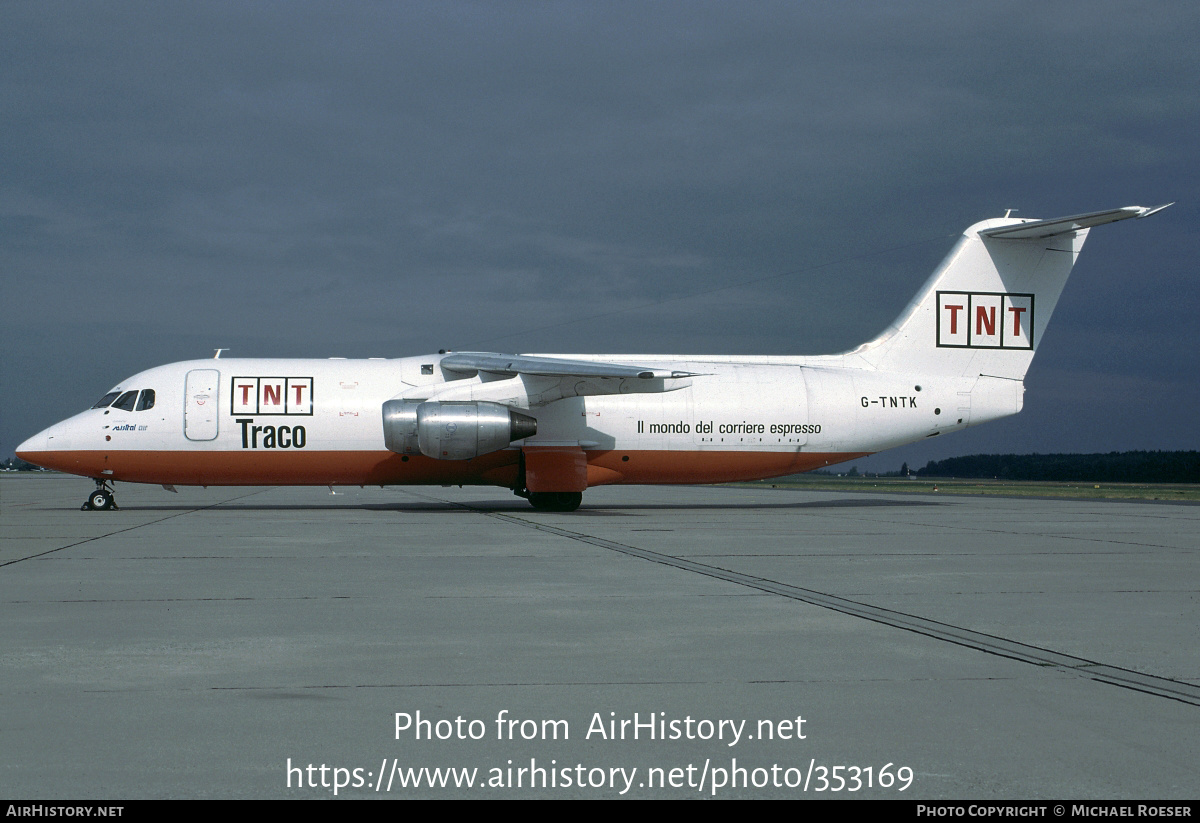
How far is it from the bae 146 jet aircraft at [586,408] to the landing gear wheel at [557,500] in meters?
0.03

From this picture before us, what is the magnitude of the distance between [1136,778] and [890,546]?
34.7 feet

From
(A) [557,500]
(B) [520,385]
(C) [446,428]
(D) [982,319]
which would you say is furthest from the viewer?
(D) [982,319]

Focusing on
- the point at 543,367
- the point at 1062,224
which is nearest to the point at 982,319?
the point at 1062,224

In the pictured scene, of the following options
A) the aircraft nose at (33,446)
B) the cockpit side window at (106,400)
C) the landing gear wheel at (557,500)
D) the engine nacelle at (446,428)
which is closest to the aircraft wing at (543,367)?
the engine nacelle at (446,428)

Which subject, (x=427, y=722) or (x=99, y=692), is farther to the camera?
(x=99, y=692)

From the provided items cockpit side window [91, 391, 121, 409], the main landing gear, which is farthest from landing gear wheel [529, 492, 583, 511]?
the main landing gear

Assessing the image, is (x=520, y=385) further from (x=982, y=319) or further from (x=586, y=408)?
(x=982, y=319)

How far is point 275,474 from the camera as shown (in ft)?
76.8

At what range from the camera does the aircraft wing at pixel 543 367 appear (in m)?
21.7

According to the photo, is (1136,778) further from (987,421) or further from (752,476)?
(987,421)

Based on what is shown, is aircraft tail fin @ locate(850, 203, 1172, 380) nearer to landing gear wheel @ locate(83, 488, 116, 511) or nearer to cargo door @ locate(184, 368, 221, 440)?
cargo door @ locate(184, 368, 221, 440)

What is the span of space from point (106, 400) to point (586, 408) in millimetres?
11170

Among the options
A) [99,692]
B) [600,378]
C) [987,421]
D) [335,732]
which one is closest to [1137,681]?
[335,732]

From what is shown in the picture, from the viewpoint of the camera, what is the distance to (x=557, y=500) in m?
24.0
